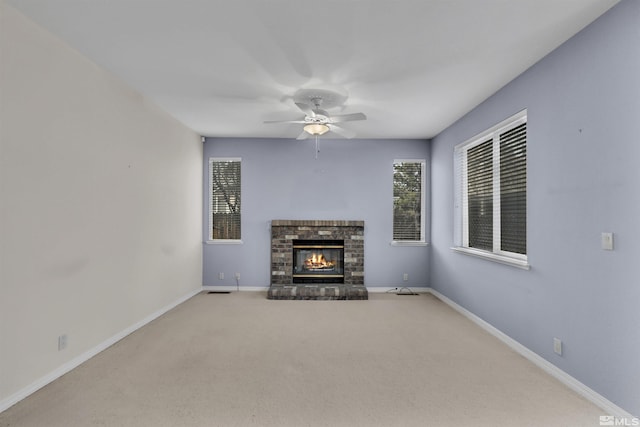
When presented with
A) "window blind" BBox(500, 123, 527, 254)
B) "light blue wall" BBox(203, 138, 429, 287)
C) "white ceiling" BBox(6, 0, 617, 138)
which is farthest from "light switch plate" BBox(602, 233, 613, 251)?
"light blue wall" BBox(203, 138, 429, 287)

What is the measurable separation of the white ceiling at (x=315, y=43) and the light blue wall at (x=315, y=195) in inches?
68.1

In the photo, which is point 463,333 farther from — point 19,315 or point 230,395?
point 19,315

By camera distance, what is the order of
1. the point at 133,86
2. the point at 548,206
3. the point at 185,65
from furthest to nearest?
1. the point at 133,86
2. the point at 185,65
3. the point at 548,206

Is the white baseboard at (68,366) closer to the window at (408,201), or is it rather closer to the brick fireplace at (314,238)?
the brick fireplace at (314,238)

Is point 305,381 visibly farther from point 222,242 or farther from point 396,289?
point 222,242

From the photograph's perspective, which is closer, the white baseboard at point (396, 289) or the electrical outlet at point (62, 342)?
the electrical outlet at point (62, 342)

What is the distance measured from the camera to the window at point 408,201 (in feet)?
18.4

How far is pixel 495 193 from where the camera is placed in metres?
3.64

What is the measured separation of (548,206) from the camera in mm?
2684

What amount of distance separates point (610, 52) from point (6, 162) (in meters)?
3.95

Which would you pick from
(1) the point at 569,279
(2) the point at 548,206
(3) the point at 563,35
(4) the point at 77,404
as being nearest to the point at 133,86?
(4) the point at 77,404

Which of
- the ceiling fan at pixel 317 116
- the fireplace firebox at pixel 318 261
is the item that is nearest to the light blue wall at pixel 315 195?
the fireplace firebox at pixel 318 261

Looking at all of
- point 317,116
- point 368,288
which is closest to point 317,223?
point 368,288

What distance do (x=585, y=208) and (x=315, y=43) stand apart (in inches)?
90.4
